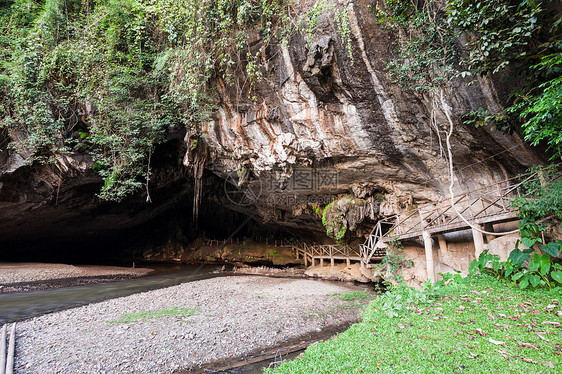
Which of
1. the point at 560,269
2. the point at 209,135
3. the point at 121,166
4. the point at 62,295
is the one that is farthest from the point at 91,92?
the point at 560,269

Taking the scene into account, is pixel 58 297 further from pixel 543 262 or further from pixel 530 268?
pixel 543 262

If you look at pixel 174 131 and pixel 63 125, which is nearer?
pixel 63 125

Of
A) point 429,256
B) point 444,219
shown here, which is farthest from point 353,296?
point 444,219

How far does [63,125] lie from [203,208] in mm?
13224

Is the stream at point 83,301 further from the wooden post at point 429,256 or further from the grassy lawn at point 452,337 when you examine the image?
the wooden post at point 429,256

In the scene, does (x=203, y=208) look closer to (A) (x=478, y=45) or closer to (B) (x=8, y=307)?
(B) (x=8, y=307)

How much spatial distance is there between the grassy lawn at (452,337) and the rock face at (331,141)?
388 centimetres

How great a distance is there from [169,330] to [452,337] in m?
5.49

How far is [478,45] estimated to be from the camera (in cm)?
489

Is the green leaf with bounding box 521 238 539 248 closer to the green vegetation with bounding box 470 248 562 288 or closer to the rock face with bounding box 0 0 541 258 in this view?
the green vegetation with bounding box 470 248 562 288

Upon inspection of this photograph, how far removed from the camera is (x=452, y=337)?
3.35 metres

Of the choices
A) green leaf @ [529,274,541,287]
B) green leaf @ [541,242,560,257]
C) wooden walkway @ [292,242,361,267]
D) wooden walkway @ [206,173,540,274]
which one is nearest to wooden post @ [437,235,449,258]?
wooden walkway @ [206,173,540,274]

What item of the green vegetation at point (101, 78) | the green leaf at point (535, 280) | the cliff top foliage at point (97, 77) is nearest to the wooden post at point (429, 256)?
the green leaf at point (535, 280)

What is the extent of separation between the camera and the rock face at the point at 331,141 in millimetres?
6648
